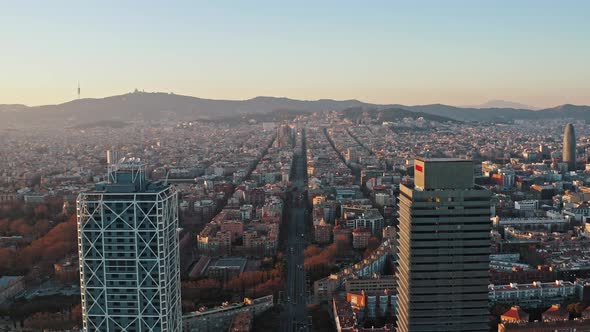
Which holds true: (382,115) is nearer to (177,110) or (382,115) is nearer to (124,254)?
(177,110)

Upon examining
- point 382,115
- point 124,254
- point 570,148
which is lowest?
point 570,148

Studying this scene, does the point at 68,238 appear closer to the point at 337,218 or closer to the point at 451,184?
the point at 337,218

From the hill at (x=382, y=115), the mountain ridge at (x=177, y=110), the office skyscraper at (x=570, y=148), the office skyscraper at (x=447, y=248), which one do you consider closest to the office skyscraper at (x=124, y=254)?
the office skyscraper at (x=447, y=248)

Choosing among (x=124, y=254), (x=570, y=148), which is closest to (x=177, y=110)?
(x=570, y=148)

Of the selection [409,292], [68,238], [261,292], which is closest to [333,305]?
[261,292]

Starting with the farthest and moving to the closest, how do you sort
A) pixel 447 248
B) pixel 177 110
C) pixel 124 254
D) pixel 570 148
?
pixel 177 110, pixel 570 148, pixel 447 248, pixel 124 254

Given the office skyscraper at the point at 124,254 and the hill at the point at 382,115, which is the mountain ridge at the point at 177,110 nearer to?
the hill at the point at 382,115

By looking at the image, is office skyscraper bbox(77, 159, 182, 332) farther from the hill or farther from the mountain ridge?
the mountain ridge
